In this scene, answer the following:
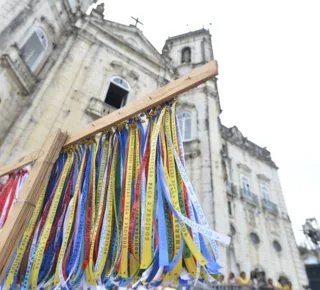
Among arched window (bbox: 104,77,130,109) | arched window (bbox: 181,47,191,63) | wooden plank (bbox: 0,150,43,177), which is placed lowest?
wooden plank (bbox: 0,150,43,177)

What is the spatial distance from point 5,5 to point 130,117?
9.76 m

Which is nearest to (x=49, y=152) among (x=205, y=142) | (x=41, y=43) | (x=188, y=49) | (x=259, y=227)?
(x=41, y=43)

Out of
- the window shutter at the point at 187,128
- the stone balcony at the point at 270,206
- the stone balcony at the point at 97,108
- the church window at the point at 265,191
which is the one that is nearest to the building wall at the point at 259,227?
the stone balcony at the point at 270,206

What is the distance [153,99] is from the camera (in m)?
2.48

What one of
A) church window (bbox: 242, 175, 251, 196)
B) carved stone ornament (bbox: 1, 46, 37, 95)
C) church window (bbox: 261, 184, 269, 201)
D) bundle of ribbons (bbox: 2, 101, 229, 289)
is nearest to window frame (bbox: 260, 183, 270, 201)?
church window (bbox: 261, 184, 269, 201)

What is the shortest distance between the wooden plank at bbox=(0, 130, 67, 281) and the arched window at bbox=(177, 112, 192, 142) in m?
10.7

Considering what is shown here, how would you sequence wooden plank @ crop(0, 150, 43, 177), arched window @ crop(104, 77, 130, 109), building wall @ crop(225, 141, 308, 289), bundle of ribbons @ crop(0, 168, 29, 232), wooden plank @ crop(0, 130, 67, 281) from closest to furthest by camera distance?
1. wooden plank @ crop(0, 130, 67, 281)
2. wooden plank @ crop(0, 150, 43, 177)
3. bundle of ribbons @ crop(0, 168, 29, 232)
4. arched window @ crop(104, 77, 130, 109)
5. building wall @ crop(225, 141, 308, 289)

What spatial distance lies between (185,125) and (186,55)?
8.34 m

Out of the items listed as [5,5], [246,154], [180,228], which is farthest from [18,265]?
[246,154]

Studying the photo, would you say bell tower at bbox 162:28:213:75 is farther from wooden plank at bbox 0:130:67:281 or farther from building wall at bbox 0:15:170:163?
wooden plank at bbox 0:130:67:281

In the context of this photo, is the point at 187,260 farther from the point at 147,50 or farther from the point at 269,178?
the point at 269,178

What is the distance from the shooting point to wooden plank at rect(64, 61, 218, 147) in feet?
7.49

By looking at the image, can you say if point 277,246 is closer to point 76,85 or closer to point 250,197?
point 250,197

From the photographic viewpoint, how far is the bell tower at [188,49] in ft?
57.6
